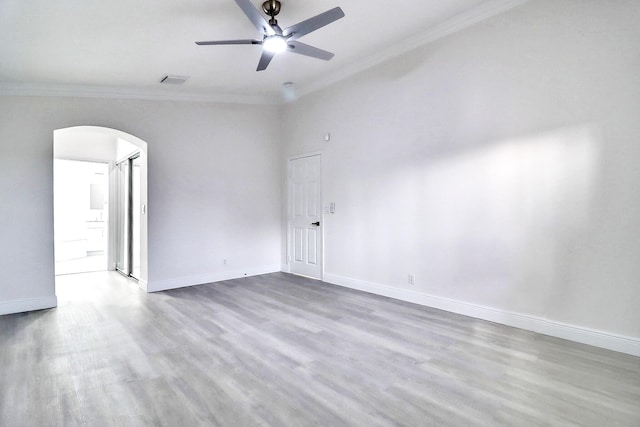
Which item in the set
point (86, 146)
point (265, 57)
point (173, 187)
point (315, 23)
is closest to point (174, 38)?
point (265, 57)

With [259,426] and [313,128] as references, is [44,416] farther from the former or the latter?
[313,128]

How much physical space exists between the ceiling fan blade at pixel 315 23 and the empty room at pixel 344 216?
24 mm

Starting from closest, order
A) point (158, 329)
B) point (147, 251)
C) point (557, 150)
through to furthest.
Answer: point (557, 150), point (158, 329), point (147, 251)

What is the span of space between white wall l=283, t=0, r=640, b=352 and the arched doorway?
11.3 feet

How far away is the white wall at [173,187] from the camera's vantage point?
14.4 ft

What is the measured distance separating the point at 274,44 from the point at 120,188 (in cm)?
529

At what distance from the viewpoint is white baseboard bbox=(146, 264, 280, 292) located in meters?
5.29

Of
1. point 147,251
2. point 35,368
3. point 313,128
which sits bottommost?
point 35,368

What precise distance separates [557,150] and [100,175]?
35.1ft

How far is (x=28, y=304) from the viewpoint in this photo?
4410 mm

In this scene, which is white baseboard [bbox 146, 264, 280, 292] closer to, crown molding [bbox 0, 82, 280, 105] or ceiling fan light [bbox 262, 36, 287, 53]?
crown molding [bbox 0, 82, 280, 105]

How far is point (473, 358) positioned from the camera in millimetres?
2816

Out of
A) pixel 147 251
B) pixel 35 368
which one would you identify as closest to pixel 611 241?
pixel 35 368

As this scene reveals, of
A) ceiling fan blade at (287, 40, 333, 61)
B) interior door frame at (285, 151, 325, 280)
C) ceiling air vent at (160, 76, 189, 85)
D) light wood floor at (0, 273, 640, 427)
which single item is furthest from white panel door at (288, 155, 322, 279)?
ceiling fan blade at (287, 40, 333, 61)
